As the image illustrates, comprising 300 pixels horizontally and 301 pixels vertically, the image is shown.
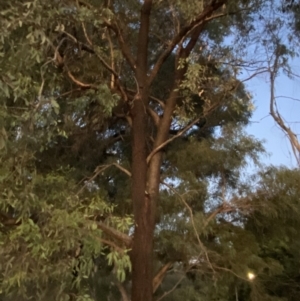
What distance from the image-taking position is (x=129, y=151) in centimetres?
665

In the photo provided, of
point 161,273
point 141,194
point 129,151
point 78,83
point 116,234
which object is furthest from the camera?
point 129,151

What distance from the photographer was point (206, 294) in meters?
7.83

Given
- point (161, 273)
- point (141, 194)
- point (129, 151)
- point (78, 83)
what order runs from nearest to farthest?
1. point (78, 83)
2. point (141, 194)
3. point (161, 273)
4. point (129, 151)

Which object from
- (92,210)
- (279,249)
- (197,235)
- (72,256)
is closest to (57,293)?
(72,256)

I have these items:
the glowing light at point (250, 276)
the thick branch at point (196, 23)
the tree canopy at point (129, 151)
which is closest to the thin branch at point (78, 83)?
the tree canopy at point (129, 151)

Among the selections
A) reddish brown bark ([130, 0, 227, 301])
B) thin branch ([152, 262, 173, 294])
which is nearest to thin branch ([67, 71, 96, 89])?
reddish brown bark ([130, 0, 227, 301])

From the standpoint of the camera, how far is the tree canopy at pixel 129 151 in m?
3.96

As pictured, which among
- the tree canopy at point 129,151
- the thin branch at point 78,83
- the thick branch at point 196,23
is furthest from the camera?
the thick branch at point 196,23

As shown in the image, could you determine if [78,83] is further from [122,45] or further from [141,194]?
[141,194]

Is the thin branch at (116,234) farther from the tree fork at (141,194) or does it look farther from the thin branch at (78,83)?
the thin branch at (78,83)

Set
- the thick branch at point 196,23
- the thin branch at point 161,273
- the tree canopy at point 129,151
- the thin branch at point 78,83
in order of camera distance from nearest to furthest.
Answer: the tree canopy at point 129,151, the thin branch at point 78,83, the thick branch at point 196,23, the thin branch at point 161,273

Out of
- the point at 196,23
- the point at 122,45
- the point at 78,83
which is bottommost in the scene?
the point at 78,83

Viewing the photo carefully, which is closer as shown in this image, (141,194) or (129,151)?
(141,194)

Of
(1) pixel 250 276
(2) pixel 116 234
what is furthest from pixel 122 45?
(1) pixel 250 276
